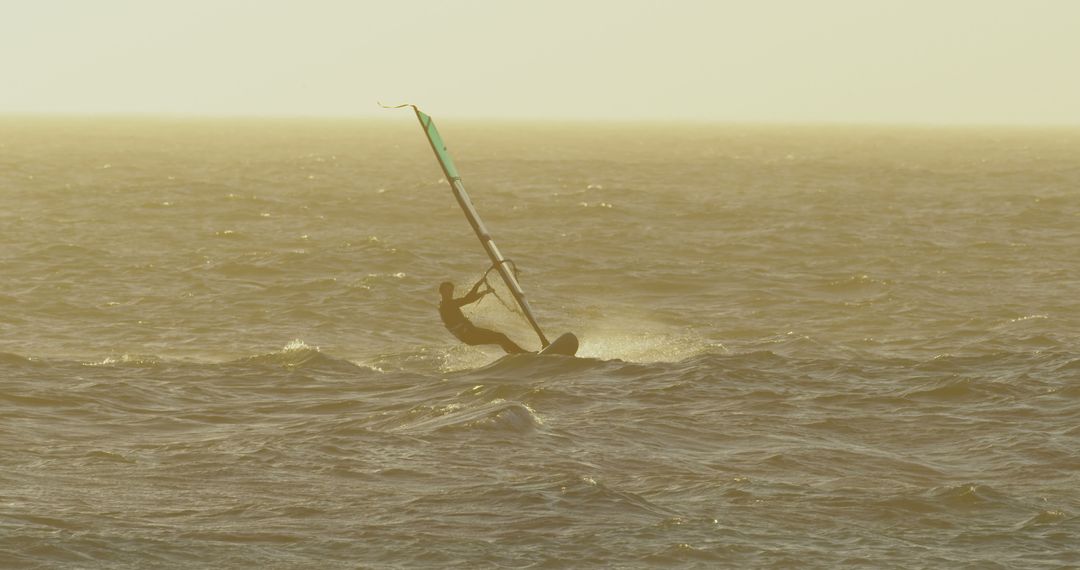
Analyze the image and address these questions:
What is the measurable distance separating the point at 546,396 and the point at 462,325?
3433mm

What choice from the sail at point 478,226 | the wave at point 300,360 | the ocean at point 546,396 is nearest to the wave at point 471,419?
the ocean at point 546,396

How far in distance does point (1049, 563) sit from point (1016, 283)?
24.5 meters

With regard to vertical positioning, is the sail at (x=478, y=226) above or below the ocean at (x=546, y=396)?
above

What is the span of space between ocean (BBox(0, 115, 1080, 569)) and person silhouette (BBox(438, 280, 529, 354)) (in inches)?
25.2

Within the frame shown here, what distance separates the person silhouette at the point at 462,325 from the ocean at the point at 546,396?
641 mm

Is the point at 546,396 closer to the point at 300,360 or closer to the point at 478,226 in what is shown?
the point at 478,226

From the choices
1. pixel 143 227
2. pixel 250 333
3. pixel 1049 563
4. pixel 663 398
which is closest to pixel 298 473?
pixel 663 398

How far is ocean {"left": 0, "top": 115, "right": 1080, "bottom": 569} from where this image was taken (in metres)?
14.7

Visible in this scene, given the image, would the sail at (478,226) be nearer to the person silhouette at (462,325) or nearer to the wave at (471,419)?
the person silhouette at (462,325)

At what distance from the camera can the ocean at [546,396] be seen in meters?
14.7

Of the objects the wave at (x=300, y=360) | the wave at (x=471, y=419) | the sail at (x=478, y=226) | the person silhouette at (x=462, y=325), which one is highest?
the sail at (x=478, y=226)

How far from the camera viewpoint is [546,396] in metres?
21.6

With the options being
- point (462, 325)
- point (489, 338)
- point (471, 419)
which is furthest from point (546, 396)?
point (489, 338)

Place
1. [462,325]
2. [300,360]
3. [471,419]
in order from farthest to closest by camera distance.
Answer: [300,360] → [462,325] → [471,419]
